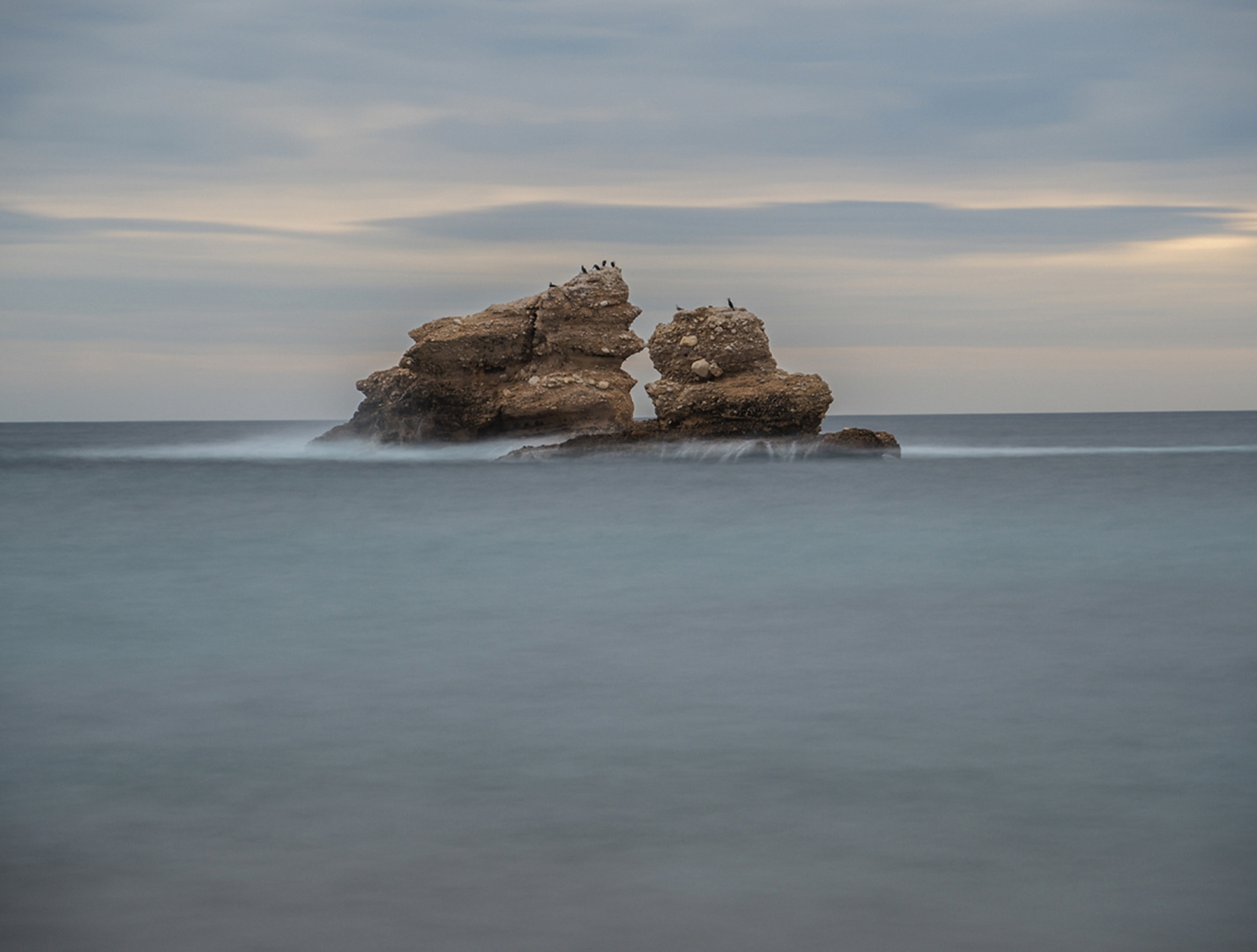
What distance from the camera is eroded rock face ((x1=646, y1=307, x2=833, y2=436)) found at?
3688cm

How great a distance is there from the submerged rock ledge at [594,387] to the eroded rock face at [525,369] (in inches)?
1.6

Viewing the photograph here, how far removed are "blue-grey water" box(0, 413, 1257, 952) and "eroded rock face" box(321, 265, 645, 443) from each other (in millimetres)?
24586

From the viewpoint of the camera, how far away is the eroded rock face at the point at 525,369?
40906mm

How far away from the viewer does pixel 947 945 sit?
398 cm

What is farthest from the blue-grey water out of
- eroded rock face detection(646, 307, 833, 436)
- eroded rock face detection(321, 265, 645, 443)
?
eroded rock face detection(321, 265, 645, 443)

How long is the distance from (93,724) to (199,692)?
36.8 inches

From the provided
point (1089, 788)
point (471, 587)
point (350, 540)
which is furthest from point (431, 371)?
point (1089, 788)

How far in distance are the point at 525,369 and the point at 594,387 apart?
281 centimetres

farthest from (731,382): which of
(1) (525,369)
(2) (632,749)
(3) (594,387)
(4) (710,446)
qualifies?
(2) (632,749)

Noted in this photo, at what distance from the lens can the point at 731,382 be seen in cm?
3716

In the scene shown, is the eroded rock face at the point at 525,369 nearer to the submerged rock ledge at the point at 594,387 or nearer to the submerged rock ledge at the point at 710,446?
the submerged rock ledge at the point at 594,387

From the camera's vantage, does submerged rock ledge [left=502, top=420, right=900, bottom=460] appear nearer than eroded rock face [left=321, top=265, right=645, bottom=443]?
Yes

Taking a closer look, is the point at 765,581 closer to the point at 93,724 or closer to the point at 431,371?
the point at 93,724

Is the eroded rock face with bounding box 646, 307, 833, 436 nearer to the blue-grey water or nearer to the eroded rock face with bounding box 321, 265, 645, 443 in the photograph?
the eroded rock face with bounding box 321, 265, 645, 443
